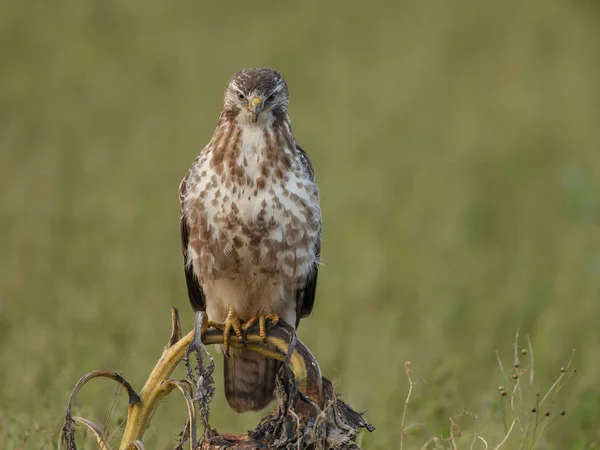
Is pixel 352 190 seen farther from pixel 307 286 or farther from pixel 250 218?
pixel 250 218

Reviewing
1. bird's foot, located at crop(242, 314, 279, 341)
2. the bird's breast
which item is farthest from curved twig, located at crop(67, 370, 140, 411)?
the bird's breast

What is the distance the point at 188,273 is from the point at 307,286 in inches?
17.0

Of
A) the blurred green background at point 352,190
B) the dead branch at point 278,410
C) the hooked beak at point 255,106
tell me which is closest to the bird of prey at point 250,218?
the hooked beak at point 255,106

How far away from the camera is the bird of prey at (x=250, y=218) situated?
3863 mm

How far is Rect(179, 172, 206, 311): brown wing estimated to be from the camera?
4129mm

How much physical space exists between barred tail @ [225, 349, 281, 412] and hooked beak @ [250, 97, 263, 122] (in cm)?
82

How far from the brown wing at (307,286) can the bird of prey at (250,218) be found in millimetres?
13

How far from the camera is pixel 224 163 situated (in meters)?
3.91

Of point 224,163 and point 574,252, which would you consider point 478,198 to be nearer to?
point 574,252

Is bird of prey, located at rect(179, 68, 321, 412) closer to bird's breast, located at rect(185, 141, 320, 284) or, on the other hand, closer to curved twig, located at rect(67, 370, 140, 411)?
bird's breast, located at rect(185, 141, 320, 284)

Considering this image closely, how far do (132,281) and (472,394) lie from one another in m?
2.09

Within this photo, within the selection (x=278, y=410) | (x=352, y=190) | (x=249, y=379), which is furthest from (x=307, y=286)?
(x=352, y=190)

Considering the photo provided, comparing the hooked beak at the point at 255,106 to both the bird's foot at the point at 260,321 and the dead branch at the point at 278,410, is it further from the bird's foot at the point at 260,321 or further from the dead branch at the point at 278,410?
the dead branch at the point at 278,410

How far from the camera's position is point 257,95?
153 inches
